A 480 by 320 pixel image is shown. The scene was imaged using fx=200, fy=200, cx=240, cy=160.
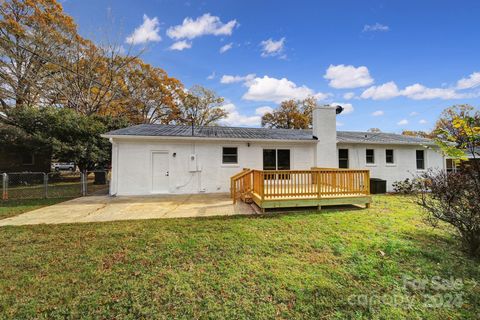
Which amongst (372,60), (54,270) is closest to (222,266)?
(54,270)

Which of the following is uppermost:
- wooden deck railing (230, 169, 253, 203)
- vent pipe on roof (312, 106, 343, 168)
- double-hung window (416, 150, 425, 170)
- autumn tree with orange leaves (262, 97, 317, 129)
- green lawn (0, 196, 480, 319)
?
autumn tree with orange leaves (262, 97, 317, 129)

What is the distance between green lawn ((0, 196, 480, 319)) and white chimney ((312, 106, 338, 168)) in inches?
229

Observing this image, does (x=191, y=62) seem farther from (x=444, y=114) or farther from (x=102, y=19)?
(x=444, y=114)

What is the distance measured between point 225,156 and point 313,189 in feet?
15.6

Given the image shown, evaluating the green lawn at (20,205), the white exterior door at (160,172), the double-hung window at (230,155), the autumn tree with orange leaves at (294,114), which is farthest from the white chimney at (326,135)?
the autumn tree with orange leaves at (294,114)

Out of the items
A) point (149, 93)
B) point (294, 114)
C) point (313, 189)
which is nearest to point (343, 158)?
point (313, 189)

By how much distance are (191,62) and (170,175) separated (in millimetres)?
10272

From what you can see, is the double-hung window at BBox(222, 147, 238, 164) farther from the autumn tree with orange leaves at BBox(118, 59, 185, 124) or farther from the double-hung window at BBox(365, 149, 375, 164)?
the autumn tree with orange leaves at BBox(118, 59, 185, 124)

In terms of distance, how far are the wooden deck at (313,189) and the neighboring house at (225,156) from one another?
3.10 meters

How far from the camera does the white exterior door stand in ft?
30.9

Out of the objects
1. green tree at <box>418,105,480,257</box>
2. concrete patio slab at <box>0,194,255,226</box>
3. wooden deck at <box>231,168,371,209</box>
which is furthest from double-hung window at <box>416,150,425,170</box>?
concrete patio slab at <box>0,194,255,226</box>

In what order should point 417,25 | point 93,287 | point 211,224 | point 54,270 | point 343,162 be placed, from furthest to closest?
point 343,162, point 417,25, point 211,224, point 54,270, point 93,287

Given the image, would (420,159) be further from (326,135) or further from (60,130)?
(60,130)

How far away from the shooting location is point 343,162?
36.8 ft
